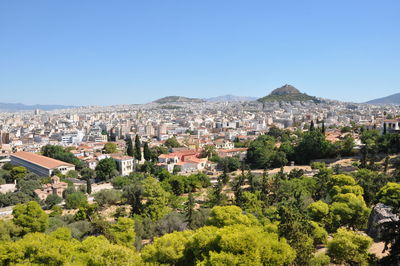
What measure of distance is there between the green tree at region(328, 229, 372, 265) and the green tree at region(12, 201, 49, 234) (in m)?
15.9

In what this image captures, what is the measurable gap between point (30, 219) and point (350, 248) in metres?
16.9

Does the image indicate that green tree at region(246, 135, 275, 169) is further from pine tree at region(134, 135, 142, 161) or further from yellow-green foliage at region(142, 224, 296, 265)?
yellow-green foliage at region(142, 224, 296, 265)

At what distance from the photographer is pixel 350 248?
12086 mm

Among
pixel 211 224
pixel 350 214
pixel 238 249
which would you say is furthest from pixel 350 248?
pixel 211 224

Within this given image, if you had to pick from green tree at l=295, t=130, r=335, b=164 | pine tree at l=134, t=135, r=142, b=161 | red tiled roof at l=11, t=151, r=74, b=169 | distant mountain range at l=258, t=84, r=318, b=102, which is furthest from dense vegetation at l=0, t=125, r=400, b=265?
distant mountain range at l=258, t=84, r=318, b=102

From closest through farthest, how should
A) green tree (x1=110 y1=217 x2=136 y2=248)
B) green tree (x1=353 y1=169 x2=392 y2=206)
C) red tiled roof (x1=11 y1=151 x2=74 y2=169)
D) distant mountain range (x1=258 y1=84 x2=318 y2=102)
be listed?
1. green tree (x1=110 y1=217 x2=136 y2=248)
2. green tree (x1=353 y1=169 x2=392 y2=206)
3. red tiled roof (x1=11 y1=151 x2=74 y2=169)
4. distant mountain range (x1=258 y1=84 x2=318 y2=102)

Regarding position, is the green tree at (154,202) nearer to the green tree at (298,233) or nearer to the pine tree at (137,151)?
the green tree at (298,233)

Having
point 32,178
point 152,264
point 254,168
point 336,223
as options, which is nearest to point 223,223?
point 152,264

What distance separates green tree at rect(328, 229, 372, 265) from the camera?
39.5 feet

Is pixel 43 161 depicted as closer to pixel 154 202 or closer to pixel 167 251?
pixel 154 202

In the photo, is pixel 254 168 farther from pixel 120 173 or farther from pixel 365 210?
pixel 365 210

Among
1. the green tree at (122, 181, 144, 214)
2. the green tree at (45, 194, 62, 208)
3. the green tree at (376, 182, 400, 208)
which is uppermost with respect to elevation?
the green tree at (376, 182, 400, 208)

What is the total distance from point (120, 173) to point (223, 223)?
27323 millimetres

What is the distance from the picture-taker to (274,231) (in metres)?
13.7
